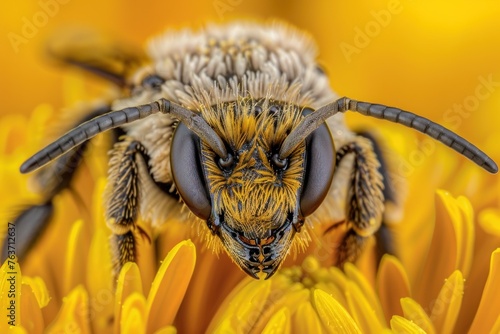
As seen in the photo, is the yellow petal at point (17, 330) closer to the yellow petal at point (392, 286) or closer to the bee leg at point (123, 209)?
the bee leg at point (123, 209)

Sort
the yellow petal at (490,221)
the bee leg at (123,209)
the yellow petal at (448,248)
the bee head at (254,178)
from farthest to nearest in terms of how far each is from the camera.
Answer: the yellow petal at (490,221)
the yellow petal at (448,248)
the bee leg at (123,209)
the bee head at (254,178)

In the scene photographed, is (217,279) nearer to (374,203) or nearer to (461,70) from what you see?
(374,203)

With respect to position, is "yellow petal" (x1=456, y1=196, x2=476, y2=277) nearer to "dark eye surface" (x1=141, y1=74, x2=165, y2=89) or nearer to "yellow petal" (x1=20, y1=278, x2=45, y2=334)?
"dark eye surface" (x1=141, y1=74, x2=165, y2=89)

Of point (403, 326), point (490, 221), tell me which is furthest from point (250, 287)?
point (490, 221)

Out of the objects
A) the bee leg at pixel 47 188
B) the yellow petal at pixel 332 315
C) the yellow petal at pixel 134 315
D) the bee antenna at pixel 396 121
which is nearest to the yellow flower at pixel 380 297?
the yellow petal at pixel 332 315

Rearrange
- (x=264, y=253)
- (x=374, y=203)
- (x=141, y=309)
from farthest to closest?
(x=374, y=203) < (x=141, y=309) < (x=264, y=253)

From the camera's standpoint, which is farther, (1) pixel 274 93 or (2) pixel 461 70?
(2) pixel 461 70

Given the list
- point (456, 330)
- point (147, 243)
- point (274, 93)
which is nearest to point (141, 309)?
point (147, 243)
